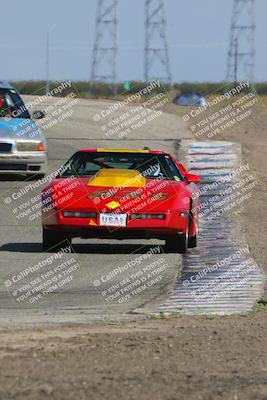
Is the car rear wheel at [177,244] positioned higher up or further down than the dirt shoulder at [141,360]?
further down

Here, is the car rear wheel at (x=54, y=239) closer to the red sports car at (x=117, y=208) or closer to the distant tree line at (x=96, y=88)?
the red sports car at (x=117, y=208)

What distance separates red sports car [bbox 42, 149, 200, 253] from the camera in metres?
14.3

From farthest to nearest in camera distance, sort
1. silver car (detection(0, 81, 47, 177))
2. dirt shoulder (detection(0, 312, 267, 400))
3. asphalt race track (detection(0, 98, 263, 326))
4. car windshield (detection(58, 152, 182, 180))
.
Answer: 1. silver car (detection(0, 81, 47, 177))
2. car windshield (detection(58, 152, 182, 180))
3. asphalt race track (detection(0, 98, 263, 326))
4. dirt shoulder (detection(0, 312, 267, 400))

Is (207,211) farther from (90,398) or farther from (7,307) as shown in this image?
(90,398)

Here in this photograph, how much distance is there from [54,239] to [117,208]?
898mm

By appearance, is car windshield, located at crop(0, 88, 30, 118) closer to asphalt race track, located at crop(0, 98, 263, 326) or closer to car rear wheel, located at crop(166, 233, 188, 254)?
asphalt race track, located at crop(0, 98, 263, 326)

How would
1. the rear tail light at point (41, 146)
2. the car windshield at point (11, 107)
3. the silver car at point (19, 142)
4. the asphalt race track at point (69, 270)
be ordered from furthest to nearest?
the car windshield at point (11, 107) → the rear tail light at point (41, 146) → the silver car at point (19, 142) → the asphalt race track at point (69, 270)

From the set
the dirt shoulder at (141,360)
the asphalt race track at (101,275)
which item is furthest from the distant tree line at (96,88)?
the dirt shoulder at (141,360)

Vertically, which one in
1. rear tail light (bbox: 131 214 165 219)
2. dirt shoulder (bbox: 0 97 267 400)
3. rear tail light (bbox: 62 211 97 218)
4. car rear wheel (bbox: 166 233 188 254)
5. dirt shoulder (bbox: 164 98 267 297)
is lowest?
dirt shoulder (bbox: 164 98 267 297)

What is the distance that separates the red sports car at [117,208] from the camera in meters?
14.3

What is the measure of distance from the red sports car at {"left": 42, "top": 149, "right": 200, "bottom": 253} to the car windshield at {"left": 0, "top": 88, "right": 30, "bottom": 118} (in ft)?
27.6

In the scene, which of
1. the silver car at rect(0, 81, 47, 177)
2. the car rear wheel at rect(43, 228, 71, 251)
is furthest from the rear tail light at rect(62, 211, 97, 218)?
the silver car at rect(0, 81, 47, 177)

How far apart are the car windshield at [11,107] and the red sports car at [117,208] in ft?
27.6

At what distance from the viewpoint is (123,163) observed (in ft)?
51.1
